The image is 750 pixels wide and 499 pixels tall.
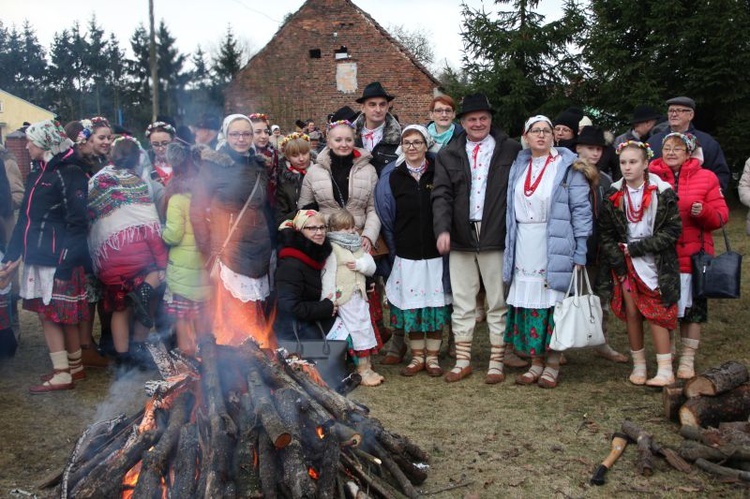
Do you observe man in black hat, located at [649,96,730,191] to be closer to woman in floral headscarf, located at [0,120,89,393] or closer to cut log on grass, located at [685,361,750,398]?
cut log on grass, located at [685,361,750,398]

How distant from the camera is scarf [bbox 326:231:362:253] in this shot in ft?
19.7

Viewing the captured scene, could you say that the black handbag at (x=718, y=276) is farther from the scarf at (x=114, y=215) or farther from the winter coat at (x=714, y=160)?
the scarf at (x=114, y=215)

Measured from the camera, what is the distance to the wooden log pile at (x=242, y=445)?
3.37 m

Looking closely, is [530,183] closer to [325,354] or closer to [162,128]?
[325,354]

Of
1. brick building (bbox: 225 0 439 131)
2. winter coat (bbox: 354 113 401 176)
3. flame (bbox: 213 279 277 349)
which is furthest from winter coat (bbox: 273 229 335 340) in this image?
brick building (bbox: 225 0 439 131)

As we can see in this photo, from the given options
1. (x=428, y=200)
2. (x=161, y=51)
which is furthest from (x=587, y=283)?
(x=161, y=51)

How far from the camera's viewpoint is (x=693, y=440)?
14.5 ft

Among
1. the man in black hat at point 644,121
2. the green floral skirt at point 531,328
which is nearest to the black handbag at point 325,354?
the green floral skirt at point 531,328

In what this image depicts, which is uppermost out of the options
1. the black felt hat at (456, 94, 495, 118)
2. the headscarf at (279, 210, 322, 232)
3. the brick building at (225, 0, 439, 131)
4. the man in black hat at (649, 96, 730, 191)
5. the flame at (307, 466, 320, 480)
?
the brick building at (225, 0, 439, 131)

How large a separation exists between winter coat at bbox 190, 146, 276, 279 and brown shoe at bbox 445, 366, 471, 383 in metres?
1.84

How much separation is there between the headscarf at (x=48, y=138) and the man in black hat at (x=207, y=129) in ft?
4.74

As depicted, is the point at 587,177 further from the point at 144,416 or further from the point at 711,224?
the point at 144,416

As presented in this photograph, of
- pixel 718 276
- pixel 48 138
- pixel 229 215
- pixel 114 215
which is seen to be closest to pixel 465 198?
pixel 229 215

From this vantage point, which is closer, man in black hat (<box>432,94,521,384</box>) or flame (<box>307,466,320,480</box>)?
flame (<box>307,466,320,480</box>)
